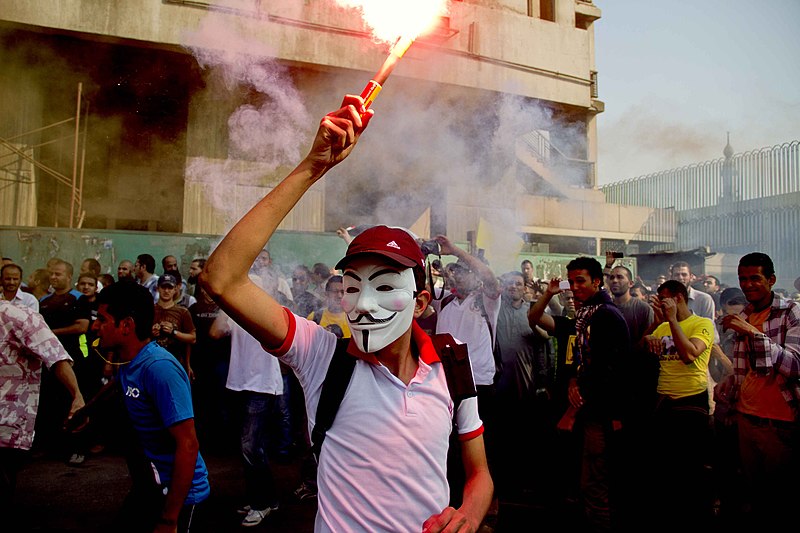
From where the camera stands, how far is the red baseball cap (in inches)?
69.3

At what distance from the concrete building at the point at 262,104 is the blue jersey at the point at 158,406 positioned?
5.03 meters

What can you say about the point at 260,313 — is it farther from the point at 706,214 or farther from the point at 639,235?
the point at 639,235

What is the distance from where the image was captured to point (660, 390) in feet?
15.2

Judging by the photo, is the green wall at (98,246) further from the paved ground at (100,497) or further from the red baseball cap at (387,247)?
the red baseball cap at (387,247)

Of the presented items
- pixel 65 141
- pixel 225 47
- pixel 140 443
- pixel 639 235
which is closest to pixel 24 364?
pixel 140 443

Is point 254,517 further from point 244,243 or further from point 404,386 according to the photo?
point 244,243

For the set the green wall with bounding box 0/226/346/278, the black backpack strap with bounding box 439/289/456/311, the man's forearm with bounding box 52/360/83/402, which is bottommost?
the man's forearm with bounding box 52/360/83/402

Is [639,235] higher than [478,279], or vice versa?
[639,235]

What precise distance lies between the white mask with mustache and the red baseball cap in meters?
0.03

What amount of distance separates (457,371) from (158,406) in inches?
53.3

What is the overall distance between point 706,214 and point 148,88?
36.1 ft

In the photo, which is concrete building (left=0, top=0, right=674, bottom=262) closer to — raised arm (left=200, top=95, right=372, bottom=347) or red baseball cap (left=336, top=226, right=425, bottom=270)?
red baseball cap (left=336, top=226, right=425, bottom=270)

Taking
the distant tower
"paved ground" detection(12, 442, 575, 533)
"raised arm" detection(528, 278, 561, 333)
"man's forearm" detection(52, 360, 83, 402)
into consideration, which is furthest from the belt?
the distant tower

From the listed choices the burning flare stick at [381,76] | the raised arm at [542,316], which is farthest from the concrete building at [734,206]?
the burning flare stick at [381,76]
